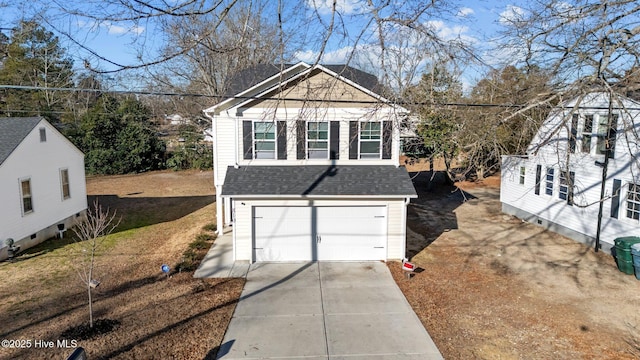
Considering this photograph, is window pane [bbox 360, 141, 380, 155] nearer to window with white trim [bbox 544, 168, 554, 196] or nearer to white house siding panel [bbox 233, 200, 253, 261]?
white house siding panel [bbox 233, 200, 253, 261]

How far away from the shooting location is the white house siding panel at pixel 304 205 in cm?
1270

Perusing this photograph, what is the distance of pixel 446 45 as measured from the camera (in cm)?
620

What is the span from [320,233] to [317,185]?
62.0 inches

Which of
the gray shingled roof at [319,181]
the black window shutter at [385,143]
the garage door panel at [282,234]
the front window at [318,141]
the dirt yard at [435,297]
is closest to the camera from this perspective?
the dirt yard at [435,297]

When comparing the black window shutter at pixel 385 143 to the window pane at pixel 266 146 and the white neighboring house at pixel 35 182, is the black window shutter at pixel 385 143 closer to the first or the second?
the window pane at pixel 266 146

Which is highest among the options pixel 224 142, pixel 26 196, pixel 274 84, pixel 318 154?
pixel 274 84

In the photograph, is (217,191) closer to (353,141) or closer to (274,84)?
(274,84)

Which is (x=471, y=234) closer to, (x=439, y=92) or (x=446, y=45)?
(x=439, y=92)

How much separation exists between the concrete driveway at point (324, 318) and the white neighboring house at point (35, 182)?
8.46 metres

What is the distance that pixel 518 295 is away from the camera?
10617mm

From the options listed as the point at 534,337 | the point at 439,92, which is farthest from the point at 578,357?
the point at 439,92

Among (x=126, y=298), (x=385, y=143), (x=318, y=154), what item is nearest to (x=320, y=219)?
(x=318, y=154)

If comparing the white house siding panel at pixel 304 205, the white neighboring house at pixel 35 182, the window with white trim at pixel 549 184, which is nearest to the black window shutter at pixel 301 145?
the white house siding panel at pixel 304 205

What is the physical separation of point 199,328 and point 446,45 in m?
7.27
